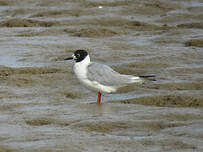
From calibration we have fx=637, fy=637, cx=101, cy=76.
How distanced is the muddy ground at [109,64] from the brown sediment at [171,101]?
0.04 feet

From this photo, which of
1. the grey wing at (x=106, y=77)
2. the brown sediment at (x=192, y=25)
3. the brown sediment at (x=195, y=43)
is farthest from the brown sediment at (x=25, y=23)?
the grey wing at (x=106, y=77)

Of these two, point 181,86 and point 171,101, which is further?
point 181,86

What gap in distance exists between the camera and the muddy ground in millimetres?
6523

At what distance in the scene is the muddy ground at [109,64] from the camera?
652 cm

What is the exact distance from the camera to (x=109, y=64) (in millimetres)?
10922

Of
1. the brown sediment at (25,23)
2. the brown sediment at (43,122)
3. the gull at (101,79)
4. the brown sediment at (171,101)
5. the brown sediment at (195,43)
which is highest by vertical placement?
the gull at (101,79)

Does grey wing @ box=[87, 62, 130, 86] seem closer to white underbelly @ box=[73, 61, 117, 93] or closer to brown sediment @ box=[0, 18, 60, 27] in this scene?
white underbelly @ box=[73, 61, 117, 93]

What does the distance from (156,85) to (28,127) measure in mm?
2862

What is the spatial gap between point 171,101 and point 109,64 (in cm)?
272

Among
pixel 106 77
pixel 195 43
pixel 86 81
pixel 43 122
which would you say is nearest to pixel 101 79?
pixel 106 77

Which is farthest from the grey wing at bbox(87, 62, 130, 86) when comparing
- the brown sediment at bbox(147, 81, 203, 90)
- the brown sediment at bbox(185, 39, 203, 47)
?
the brown sediment at bbox(185, 39, 203, 47)

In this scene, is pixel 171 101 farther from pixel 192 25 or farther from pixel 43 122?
pixel 192 25

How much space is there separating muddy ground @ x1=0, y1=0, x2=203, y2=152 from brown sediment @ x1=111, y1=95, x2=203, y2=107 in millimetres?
13

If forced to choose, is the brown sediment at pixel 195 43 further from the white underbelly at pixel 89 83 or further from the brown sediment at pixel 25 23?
the white underbelly at pixel 89 83
